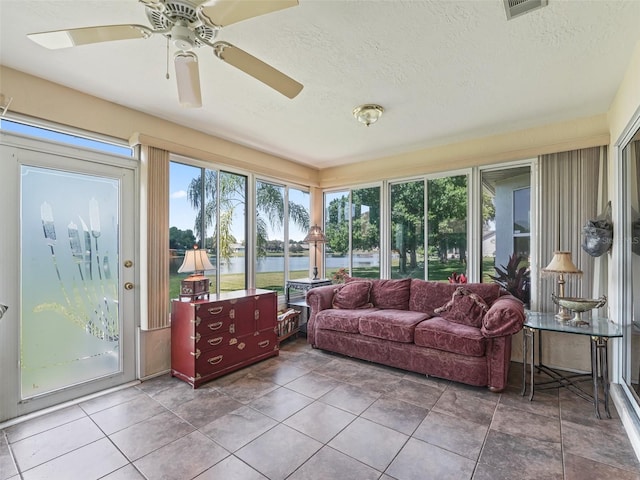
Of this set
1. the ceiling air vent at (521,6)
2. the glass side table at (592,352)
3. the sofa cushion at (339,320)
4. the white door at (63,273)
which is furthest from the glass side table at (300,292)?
the ceiling air vent at (521,6)

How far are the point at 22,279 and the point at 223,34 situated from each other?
2423mm

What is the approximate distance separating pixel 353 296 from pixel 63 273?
2.98m

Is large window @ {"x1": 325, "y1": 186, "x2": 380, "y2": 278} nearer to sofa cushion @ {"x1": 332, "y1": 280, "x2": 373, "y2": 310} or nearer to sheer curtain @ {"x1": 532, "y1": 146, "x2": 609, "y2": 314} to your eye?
sofa cushion @ {"x1": 332, "y1": 280, "x2": 373, "y2": 310}

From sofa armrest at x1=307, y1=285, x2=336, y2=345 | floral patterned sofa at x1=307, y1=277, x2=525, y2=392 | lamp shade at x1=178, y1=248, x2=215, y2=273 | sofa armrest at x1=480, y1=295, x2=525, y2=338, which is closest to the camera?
sofa armrest at x1=480, y1=295, x2=525, y2=338

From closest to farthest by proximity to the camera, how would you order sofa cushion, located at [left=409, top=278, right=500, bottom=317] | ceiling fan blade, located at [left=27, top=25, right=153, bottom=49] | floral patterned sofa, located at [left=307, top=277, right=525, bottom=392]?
ceiling fan blade, located at [left=27, top=25, right=153, bottom=49], floral patterned sofa, located at [left=307, top=277, right=525, bottom=392], sofa cushion, located at [left=409, top=278, right=500, bottom=317]

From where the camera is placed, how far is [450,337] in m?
2.92

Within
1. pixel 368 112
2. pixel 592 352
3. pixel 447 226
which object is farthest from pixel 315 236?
pixel 592 352

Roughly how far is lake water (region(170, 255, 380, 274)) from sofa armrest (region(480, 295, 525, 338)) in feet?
6.69

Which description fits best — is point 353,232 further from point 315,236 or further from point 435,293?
point 435,293

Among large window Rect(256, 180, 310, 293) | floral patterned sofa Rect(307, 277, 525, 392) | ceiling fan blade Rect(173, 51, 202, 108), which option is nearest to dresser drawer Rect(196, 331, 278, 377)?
floral patterned sofa Rect(307, 277, 525, 392)

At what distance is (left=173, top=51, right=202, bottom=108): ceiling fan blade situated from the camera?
166 centimetres

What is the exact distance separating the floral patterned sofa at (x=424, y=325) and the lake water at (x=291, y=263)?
2.12 ft

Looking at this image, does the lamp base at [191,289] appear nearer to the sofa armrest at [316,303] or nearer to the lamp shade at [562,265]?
the sofa armrest at [316,303]

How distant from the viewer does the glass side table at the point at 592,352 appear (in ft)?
7.70
